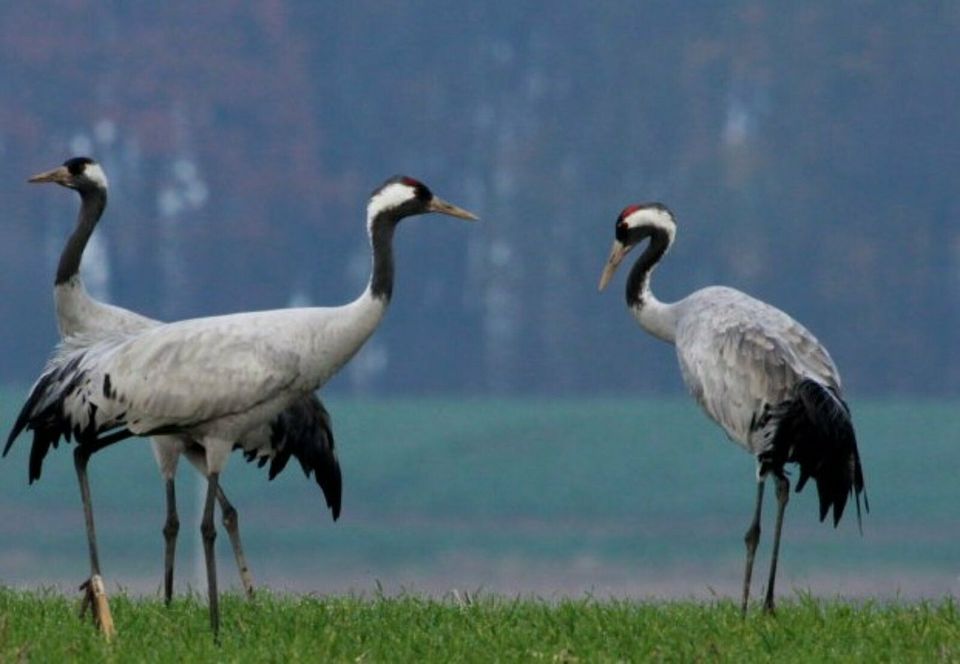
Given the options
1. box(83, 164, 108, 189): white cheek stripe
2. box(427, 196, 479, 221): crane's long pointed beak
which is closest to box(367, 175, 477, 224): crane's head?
box(427, 196, 479, 221): crane's long pointed beak

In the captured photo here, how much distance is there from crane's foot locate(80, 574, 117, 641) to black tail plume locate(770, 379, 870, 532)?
3.45m

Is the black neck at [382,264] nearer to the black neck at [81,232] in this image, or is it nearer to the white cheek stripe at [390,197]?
the white cheek stripe at [390,197]

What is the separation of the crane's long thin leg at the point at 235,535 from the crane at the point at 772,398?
2.73m

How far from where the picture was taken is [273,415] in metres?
9.09

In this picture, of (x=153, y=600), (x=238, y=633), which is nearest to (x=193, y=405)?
(x=238, y=633)

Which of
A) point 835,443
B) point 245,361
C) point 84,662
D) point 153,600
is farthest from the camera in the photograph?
point 153,600

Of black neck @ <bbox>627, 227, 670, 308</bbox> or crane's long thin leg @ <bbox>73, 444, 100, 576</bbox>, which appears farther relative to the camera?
black neck @ <bbox>627, 227, 670, 308</bbox>

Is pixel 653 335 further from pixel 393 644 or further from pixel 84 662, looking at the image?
pixel 84 662

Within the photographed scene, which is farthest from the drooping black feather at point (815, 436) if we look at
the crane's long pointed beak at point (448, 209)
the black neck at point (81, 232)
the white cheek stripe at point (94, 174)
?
the white cheek stripe at point (94, 174)

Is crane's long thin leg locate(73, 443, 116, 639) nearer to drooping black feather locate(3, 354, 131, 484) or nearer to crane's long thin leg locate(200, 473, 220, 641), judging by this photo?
drooping black feather locate(3, 354, 131, 484)

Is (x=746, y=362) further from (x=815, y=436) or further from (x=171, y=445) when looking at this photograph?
(x=171, y=445)

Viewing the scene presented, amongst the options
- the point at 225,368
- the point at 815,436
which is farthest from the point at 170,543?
the point at 815,436

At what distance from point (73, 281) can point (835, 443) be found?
4.85 metres

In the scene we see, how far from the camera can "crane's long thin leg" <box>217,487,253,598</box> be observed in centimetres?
1066
